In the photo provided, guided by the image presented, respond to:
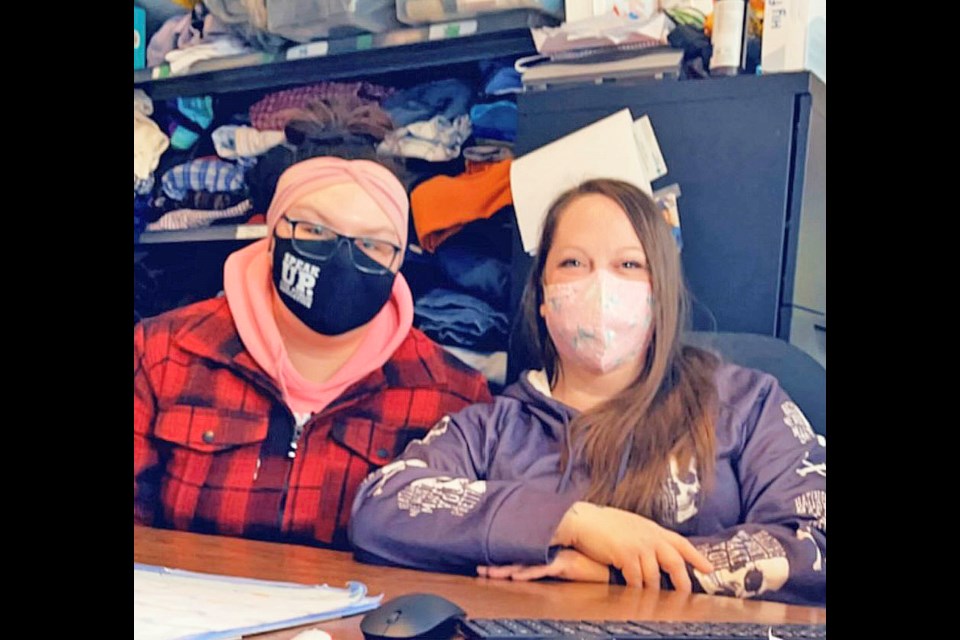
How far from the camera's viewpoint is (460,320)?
5.50 feet

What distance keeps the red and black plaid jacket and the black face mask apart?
0.30 feet

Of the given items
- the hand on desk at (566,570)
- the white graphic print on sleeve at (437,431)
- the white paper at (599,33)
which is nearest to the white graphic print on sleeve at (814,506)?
the hand on desk at (566,570)

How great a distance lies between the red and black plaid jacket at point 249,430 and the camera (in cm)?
169

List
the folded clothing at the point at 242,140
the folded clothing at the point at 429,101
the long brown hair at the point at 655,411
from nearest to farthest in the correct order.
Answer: the long brown hair at the point at 655,411
the folded clothing at the point at 429,101
the folded clothing at the point at 242,140

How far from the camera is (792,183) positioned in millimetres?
1481

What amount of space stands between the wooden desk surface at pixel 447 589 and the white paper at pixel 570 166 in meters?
0.52

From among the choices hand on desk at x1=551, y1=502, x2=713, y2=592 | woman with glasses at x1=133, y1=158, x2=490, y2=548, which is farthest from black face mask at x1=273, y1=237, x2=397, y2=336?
hand on desk at x1=551, y1=502, x2=713, y2=592

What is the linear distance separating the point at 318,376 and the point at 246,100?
1.72 feet

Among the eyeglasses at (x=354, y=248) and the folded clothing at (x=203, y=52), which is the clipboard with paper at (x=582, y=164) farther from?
the folded clothing at (x=203, y=52)

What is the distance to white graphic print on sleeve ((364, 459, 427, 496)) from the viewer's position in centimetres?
157

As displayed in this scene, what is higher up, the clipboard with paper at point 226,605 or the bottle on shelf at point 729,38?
the bottle on shelf at point 729,38
